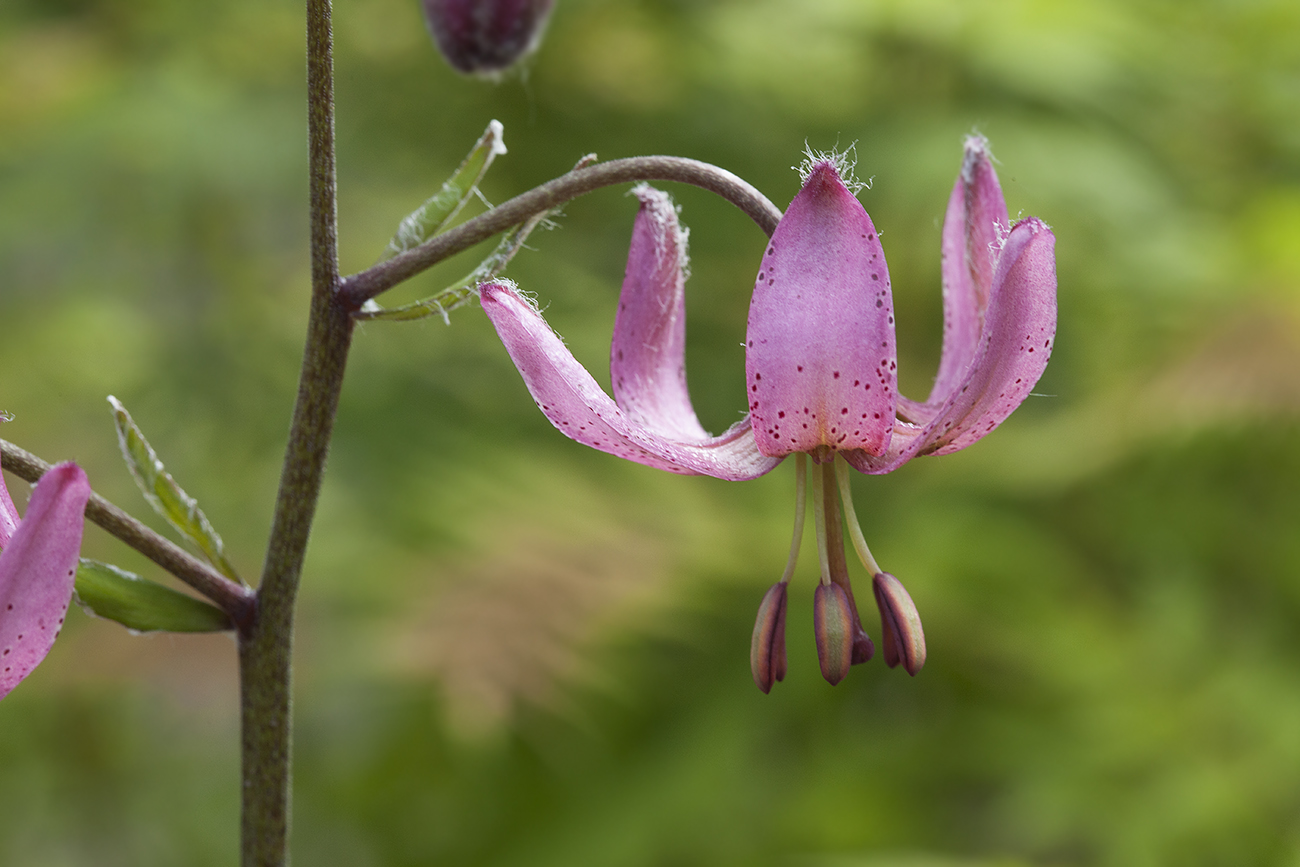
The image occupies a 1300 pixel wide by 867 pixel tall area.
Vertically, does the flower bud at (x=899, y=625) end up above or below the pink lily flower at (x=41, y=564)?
above

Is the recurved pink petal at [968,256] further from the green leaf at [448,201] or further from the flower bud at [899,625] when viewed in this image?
the green leaf at [448,201]

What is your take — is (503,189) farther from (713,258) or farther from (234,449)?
(234,449)

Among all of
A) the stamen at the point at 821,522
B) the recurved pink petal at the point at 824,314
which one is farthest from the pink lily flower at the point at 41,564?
the stamen at the point at 821,522

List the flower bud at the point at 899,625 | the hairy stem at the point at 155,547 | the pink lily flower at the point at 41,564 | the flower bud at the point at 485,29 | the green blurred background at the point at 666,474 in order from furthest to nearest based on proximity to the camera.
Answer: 1. the green blurred background at the point at 666,474
2. the flower bud at the point at 485,29
3. the flower bud at the point at 899,625
4. the hairy stem at the point at 155,547
5. the pink lily flower at the point at 41,564

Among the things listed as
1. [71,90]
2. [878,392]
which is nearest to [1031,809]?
[878,392]

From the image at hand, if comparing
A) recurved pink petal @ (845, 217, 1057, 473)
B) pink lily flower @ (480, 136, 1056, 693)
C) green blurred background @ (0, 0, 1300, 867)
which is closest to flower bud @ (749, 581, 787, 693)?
pink lily flower @ (480, 136, 1056, 693)

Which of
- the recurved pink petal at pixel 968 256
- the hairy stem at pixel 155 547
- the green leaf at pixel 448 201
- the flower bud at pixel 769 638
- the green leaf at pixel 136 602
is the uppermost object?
the recurved pink petal at pixel 968 256

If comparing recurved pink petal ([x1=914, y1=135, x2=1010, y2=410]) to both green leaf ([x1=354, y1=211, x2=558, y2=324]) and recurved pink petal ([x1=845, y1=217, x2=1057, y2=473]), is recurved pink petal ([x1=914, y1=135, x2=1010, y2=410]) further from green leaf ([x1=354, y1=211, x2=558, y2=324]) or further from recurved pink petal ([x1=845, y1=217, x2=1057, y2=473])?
green leaf ([x1=354, y1=211, x2=558, y2=324])
